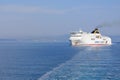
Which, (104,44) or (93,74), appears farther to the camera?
(104,44)

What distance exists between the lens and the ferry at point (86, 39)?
152125 mm

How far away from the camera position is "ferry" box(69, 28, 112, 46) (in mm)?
152125

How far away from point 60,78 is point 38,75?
413 cm

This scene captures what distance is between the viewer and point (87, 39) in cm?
15338

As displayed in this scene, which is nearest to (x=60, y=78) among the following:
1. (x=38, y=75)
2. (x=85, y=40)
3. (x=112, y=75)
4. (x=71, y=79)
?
(x=71, y=79)

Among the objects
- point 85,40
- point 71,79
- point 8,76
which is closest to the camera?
point 71,79

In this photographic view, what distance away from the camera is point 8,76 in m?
40.5

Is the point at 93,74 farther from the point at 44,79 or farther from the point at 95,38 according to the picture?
the point at 95,38

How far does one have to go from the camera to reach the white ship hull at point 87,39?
5994 inches

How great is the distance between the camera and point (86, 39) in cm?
15300

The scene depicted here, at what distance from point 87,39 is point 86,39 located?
0.58 metres

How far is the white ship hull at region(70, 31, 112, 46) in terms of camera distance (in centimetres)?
15225

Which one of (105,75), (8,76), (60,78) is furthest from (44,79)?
(105,75)

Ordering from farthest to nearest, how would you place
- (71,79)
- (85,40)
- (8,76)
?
(85,40) < (8,76) < (71,79)
